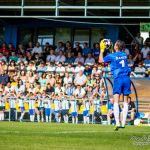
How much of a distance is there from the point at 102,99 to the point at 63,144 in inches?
574

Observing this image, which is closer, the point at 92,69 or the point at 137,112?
the point at 137,112

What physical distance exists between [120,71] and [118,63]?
0.20 meters

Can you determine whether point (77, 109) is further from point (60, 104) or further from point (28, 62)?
point (28, 62)

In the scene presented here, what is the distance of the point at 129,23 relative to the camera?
32938 mm

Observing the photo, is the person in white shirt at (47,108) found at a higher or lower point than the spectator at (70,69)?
lower

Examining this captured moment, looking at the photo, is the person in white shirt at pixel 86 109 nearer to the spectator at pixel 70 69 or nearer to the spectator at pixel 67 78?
the spectator at pixel 67 78

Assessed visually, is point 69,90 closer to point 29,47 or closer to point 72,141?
point 29,47

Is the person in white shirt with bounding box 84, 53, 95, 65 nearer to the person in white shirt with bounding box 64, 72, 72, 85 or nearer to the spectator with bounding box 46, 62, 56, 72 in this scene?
the spectator with bounding box 46, 62, 56, 72

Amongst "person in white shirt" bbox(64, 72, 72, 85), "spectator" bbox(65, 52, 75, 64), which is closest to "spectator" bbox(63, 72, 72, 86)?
"person in white shirt" bbox(64, 72, 72, 85)

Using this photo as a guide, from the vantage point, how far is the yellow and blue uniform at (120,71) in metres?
15.1

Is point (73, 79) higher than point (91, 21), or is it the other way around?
point (91, 21)

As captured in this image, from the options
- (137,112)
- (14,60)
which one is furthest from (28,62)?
(137,112)

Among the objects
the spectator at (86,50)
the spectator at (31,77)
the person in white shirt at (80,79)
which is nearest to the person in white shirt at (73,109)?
the person in white shirt at (80,79)

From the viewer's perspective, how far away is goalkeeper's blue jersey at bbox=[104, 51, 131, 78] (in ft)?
49.4
